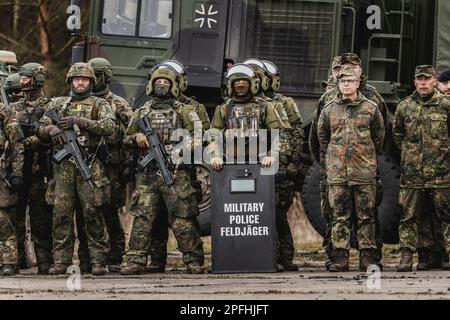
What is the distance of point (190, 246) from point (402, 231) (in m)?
2.16

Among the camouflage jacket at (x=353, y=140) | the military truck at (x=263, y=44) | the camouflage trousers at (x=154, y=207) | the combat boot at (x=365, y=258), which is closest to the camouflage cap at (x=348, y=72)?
the camouflage jacket at (x=353, y=140)


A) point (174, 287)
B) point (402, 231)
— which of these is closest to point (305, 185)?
point (402, 231)

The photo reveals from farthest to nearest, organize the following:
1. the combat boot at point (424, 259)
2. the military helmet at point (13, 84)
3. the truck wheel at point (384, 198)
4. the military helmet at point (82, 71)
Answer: the truck wheel at point (384, 198) < the military helmet at point (13, 84) < the combat boot at point (424, 259) < the military helmet at point (82, 71)

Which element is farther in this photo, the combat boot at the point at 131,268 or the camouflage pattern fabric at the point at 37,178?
the camouflage pattern fabric at the point at 37,178

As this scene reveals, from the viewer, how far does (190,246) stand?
16.8m

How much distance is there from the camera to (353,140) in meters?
16.6

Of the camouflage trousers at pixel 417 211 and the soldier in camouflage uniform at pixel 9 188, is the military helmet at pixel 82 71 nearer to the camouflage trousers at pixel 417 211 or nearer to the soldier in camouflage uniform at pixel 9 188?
the soldier in camouflage uniform at pixel 9 188

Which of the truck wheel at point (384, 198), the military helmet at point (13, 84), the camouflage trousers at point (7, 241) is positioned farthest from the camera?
the truck wheel at point (384, 198)

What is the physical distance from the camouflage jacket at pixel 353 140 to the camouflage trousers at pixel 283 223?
65cm

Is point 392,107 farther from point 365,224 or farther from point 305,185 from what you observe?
point 365,224

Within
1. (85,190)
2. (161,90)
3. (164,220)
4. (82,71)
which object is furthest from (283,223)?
(82,71)

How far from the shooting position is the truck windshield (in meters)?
20.0

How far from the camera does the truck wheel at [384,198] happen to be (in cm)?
1966

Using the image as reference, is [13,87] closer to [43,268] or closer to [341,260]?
[43,268]
